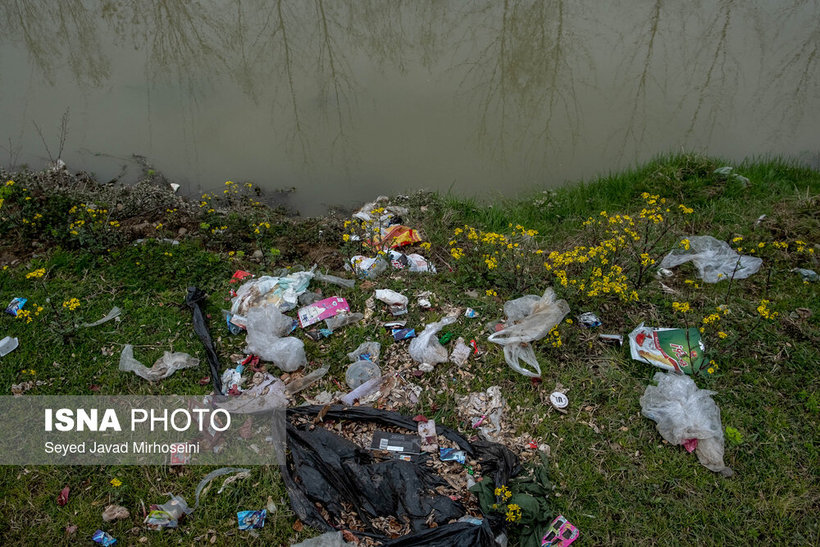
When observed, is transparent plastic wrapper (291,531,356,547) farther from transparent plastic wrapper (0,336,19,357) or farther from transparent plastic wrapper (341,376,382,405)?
transparent plastic wrapper (0,336,19,357)

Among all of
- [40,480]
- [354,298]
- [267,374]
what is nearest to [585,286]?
[354,298]

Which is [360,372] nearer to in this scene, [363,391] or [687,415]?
[363,391]

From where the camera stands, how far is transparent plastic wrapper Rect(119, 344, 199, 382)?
2.65 meters

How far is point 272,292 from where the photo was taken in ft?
9.98

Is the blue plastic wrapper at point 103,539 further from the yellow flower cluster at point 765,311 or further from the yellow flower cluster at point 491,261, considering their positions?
the yellow flower cluster at point 765,311

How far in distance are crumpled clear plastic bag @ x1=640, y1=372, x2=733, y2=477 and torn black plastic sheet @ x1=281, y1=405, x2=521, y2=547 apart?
721 mm

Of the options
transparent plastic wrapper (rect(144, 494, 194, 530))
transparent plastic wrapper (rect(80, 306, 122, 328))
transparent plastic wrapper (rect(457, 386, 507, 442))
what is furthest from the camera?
transparent plastic wrapper (rect(80, 306, 122, 328))

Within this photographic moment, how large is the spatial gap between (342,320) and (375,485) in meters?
0.96

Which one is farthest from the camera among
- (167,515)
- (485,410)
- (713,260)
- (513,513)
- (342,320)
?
(713,260)

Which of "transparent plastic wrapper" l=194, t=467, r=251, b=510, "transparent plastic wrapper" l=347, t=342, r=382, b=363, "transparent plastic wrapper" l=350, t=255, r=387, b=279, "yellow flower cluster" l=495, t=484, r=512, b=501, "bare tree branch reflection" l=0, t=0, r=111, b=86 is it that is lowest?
"transparent plastic wrapper" l=194, t=467, r=251, b=510

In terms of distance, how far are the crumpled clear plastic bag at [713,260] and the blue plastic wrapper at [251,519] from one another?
261cm

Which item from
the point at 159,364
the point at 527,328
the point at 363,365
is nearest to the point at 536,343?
the point at 527,328

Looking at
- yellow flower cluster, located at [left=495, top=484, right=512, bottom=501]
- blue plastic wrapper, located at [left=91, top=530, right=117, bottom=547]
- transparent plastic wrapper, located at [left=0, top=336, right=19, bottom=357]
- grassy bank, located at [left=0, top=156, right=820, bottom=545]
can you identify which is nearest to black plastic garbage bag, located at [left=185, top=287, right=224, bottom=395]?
grassy bank, located at [left=0, top=156, right=820, bottom=545]

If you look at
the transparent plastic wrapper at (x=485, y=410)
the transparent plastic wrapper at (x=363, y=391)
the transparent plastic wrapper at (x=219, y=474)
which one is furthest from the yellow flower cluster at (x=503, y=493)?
the transparent plastic wrapper at (x=219, y=474)
